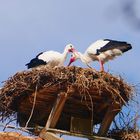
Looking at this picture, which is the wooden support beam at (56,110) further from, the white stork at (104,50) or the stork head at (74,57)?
the stork head at (74,57)

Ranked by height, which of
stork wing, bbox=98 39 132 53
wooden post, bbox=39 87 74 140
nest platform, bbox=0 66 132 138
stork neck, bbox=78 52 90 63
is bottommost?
wooden post, bbox=39 87 74 140

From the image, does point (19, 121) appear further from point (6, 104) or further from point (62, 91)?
point (62, 91)

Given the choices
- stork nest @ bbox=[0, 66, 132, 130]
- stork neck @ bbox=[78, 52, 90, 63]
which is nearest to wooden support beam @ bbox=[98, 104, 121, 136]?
stork nest @ bbox=[0, 66, 132, 130]

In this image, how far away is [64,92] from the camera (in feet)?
30.1

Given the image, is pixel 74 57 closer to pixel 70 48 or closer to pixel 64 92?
pixel 70 48

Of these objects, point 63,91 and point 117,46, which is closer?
point 63,91

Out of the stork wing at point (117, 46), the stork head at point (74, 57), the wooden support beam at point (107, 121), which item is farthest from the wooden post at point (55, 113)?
the stork head at point (74, 57)

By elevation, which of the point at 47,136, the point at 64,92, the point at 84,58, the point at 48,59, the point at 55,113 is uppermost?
the point at 84,58

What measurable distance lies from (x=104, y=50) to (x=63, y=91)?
2.67 meters

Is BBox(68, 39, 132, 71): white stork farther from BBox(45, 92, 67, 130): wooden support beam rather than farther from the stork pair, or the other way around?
BBox(45, 92, 67, 130): wooden support beam

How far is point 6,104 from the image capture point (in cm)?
966

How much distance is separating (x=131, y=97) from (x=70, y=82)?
1112 millimetres

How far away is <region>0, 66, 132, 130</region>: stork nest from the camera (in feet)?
30.1

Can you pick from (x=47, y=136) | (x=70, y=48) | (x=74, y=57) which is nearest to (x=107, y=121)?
(x=47, y=136)
